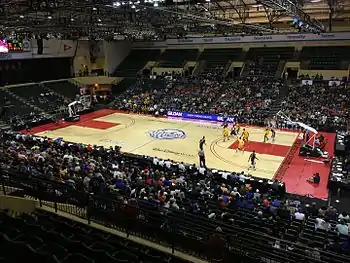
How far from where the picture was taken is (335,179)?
18250 millimetres

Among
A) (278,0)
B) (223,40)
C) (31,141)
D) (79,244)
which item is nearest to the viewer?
(79,244)

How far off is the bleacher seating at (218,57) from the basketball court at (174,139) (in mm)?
13867

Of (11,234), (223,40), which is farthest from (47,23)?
(223,40)

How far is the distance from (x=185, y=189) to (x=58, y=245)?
8.99 metres

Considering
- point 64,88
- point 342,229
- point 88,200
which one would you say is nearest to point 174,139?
point 342,229

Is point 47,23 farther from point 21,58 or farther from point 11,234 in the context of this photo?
point 11,234

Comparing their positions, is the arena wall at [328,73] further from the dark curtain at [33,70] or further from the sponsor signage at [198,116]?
the dark curtain at [33,70]

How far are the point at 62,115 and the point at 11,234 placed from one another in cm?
3245

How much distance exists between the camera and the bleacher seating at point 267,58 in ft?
144

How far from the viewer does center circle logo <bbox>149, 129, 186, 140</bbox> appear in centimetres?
2952

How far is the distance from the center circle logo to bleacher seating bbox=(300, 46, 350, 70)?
20.7 metres

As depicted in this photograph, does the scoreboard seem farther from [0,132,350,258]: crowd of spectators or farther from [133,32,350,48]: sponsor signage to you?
[133,32,350,48]: sponsor signage

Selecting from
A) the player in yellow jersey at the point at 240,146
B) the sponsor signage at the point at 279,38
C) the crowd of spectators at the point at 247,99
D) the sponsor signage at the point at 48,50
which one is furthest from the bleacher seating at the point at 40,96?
the player in yellow jersey at the point at 240,146

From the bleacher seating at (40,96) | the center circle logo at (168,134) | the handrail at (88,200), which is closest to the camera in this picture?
the handrail at (88,200)
